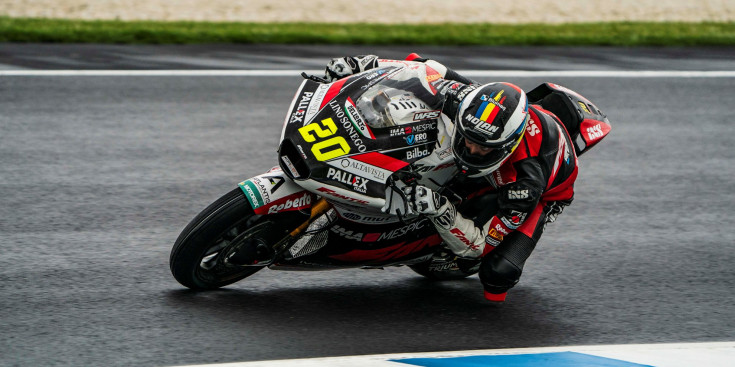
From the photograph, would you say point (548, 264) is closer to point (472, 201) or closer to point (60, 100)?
point (472, 201)

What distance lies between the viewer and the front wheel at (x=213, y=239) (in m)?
4.82

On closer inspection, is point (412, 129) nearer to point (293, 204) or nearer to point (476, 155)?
point (476, 155)

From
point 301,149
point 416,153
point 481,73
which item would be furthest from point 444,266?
point 481,73

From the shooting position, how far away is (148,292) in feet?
17.2

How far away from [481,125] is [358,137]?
592 millimetres

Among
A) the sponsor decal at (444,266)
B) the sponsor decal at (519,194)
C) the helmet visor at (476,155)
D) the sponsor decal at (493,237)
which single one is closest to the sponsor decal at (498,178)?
the sponsor decal at (519,194)

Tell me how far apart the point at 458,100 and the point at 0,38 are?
8.07 meters

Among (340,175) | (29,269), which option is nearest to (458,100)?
(340,175)

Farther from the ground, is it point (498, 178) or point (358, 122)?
point (358, 122)

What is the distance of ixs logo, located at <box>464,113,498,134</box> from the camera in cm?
447

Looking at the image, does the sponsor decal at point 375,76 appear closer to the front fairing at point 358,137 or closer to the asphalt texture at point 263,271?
the front fairing at point 358,137

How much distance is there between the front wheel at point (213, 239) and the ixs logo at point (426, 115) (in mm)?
938

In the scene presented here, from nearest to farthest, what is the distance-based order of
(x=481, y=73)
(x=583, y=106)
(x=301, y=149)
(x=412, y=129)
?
(x=301, y=149) < (x=412, y=129) < (x=583, y=106) < (x=481, y=73)

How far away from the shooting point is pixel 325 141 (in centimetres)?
460
